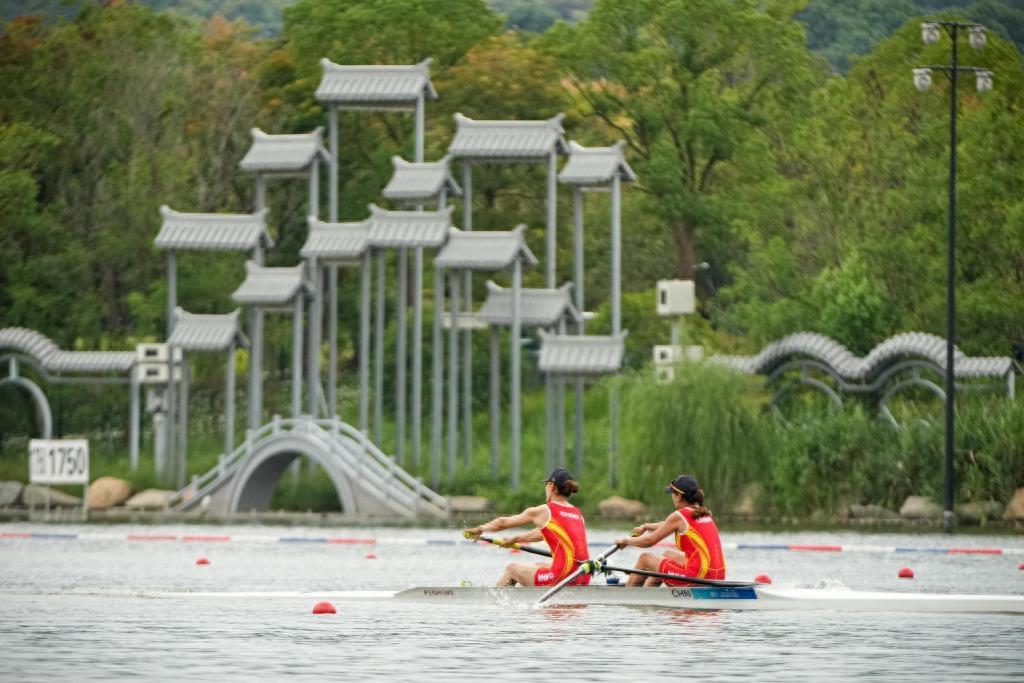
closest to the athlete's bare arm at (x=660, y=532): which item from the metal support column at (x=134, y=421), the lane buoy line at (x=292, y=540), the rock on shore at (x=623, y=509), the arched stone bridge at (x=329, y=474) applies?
the lane buoy line at (x=292, y=540)

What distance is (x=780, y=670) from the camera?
2531 centimetres

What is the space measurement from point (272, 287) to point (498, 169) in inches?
752

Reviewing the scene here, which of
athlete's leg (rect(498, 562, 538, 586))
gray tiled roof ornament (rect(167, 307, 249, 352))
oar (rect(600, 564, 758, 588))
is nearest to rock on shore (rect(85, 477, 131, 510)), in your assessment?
gray tiled roof ornament (rect(167, 307, 249, 352))

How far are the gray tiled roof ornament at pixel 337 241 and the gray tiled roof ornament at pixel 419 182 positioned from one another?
5.32ft

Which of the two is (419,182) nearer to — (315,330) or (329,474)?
(315,330)

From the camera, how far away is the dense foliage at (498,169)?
79750mm

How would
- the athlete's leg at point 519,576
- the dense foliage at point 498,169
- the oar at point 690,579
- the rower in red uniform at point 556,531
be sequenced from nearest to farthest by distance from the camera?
the oar at point 690,579 → the rower in red uniform at point 556,531 → the athlete's leg at point 519,576 → the dense foliage at point 498,169

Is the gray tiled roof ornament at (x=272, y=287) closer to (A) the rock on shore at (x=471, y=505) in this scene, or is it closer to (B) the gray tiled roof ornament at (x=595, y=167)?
(A) the rock on shore at (x=471, y=505)

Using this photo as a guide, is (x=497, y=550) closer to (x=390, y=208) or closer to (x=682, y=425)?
(x=682, y=425)

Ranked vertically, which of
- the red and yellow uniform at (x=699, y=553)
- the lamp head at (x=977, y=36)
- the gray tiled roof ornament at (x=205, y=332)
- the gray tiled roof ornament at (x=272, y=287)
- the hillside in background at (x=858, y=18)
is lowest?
the red and yellow uniform at (x=699, y=553)

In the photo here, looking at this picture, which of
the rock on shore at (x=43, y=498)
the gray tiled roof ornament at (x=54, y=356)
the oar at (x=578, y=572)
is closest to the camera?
the oar at (x=578, y=572)

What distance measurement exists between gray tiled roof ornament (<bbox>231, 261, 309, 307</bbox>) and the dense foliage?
1393 centimetres

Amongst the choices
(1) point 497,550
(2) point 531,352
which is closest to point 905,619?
(1) point 497,550

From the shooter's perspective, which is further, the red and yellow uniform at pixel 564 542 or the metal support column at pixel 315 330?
the metal support column at pixel 315 330
